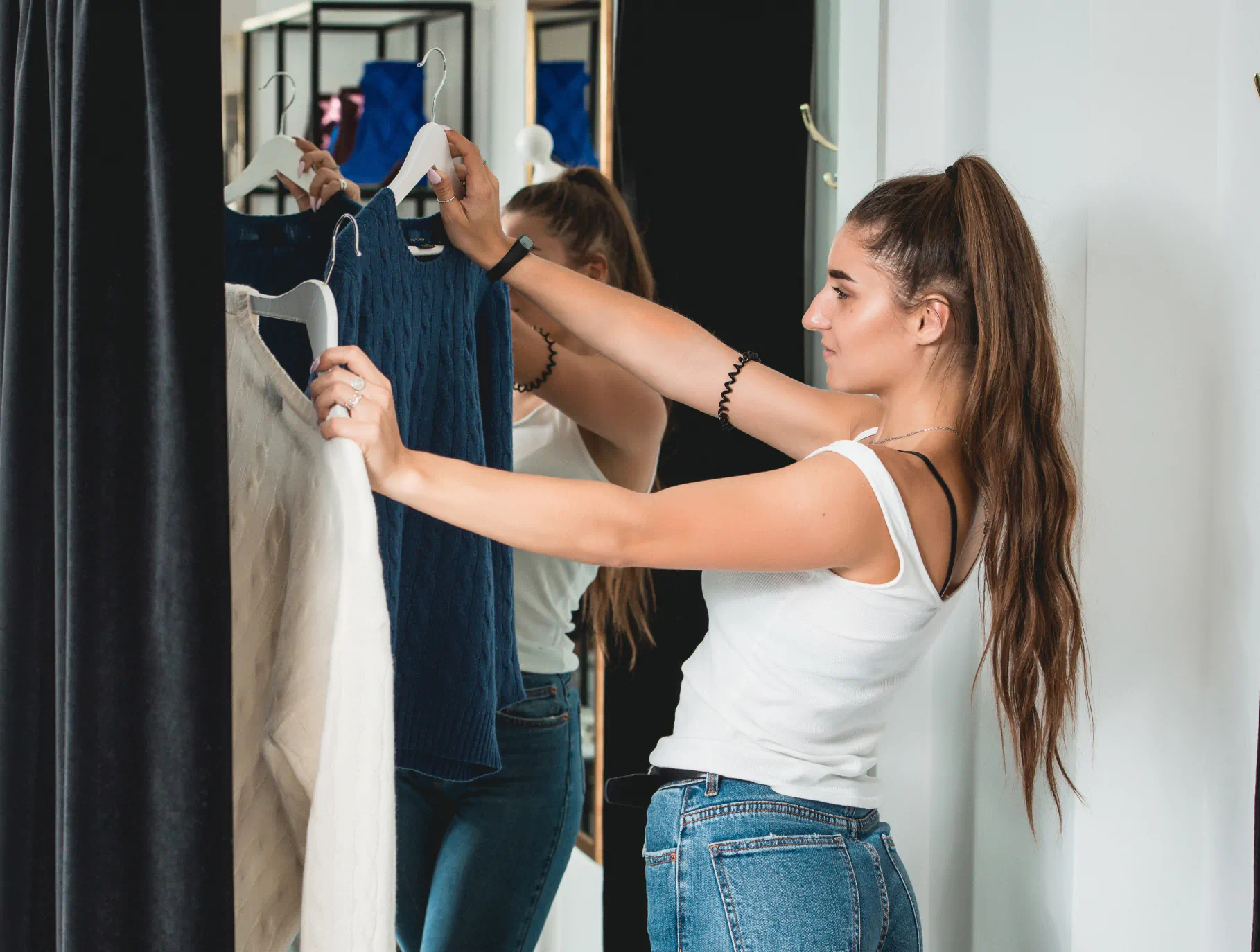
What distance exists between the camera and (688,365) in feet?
4.50

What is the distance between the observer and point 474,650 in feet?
3.72

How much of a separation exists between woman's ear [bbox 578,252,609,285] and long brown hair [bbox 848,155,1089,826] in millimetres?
502

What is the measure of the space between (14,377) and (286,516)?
0.29 meters

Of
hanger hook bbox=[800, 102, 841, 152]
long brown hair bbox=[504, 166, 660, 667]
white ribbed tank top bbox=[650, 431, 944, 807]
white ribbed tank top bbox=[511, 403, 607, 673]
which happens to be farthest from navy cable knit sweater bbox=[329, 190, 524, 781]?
hanger hook bbox=[800, 102, 841, 152]

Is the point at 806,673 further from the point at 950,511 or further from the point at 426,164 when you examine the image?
the point at 426,164

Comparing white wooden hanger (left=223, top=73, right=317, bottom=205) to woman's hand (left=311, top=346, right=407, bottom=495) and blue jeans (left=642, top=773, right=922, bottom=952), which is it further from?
blue jeans (left=642, top=773, right=922, bottom=952)

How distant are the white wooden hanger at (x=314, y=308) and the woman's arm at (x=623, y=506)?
12 millimetres

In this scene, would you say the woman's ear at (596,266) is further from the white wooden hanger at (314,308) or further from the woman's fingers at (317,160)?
the white wooden hanger at (314,308)

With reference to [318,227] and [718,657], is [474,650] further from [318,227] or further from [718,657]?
[318,227]

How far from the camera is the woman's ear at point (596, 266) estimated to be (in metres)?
1.61

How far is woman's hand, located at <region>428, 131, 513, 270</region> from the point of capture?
1.15 metres

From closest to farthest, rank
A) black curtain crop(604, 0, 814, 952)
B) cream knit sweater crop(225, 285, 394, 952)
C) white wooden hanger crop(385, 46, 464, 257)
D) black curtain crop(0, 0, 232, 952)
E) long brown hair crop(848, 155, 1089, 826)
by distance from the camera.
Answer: black curtain crop(0, 0, 232, 952), cream knit sweater crop(225, 285, 394, 952), white wooden hanger crop(385, 46, 464, 257), long brown hair crop(848, 155, 1089, 826), black curtain crop(604, 0, 814, 952)

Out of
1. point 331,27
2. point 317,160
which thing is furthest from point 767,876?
point 331,27

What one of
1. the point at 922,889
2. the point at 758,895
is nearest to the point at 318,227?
the point at 758,895
